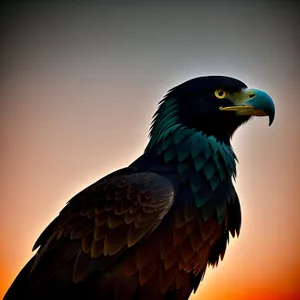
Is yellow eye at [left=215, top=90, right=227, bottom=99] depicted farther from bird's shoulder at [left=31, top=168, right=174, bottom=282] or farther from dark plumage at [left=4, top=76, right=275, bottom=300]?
bird's shoulder at [left=31, top=168, right=174, bottom=282]

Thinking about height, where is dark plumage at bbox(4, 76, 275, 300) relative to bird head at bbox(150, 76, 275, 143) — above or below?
below

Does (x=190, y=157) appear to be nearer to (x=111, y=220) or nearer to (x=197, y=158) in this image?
(x=197, y=158)

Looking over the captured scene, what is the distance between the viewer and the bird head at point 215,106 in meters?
1.59

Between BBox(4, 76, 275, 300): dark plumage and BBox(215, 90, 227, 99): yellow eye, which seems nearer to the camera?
BBox(4, 76, 275, 300): dark plumage

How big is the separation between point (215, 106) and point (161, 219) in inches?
15.8

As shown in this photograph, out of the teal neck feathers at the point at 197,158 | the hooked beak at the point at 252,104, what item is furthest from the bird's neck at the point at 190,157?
the hooked beak at the point at 252,104

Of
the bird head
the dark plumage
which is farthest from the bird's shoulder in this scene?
the bird head

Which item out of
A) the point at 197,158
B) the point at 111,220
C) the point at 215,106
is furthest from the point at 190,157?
the point at 111,220

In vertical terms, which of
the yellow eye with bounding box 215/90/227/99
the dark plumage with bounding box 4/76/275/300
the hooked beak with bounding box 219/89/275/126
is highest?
the yellow eye with bounding box 215/90/227/99

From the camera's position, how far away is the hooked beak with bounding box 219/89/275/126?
61.7 inches

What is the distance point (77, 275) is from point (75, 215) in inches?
6.8

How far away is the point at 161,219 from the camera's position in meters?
1.43

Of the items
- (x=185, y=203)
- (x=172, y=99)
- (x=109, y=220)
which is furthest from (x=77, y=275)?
(x=172, y=99)

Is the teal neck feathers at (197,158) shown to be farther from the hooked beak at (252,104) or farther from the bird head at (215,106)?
the hooked beak at (252,104)
